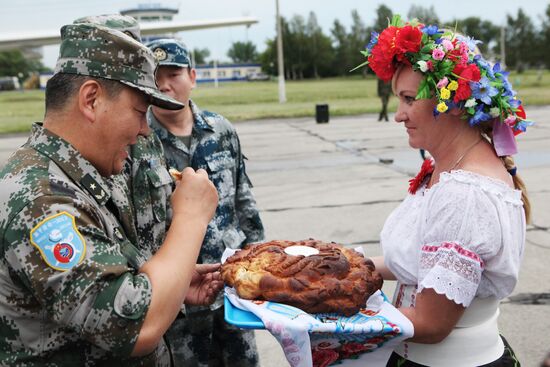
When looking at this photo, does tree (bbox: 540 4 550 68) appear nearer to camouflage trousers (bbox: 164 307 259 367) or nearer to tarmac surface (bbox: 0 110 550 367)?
tarmac surface (bbox: 0 110 550 367)

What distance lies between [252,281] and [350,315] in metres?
0.34

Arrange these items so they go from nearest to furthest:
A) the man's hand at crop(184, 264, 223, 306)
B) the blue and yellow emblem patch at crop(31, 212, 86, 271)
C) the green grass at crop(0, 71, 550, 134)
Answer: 1. the blue and yellow emblem patch at crop(31, 212, 86, 271)
2. the man's hand at crop(184, 264, 223, 306)
3. the green grass at crop(0, 71, 550, 134)

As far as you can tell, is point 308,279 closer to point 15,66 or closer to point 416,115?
point 416,115

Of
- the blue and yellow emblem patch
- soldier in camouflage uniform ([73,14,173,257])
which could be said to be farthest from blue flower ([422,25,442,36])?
the blue and yellow emblem patch

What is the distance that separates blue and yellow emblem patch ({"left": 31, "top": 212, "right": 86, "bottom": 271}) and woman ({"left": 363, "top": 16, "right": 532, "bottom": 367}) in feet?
3.66

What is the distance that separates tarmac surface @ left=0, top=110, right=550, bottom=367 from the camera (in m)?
4.55

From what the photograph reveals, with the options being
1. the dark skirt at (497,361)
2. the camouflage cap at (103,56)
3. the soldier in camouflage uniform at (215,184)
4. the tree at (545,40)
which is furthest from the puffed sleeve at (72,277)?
the tree at (545,40)

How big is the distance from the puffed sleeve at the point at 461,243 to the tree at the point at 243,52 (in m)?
139

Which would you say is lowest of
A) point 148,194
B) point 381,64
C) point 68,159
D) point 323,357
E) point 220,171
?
point 323,357

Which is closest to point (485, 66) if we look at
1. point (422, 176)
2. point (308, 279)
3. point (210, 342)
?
point (422, 176)

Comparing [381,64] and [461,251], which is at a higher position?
[381,64]

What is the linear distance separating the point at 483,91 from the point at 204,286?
1.35 meters

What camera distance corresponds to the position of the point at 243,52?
13850 centimetres

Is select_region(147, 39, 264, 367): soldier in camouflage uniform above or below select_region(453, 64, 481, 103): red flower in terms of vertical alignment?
below
